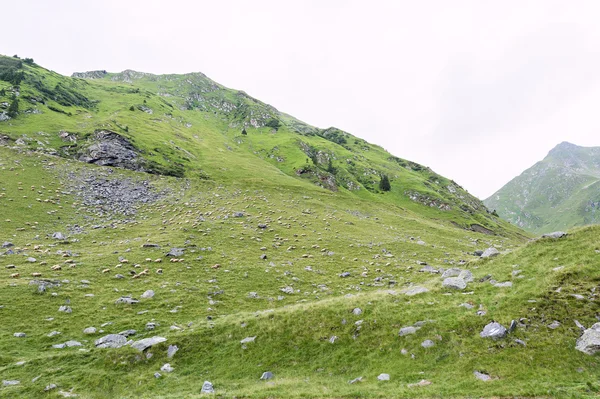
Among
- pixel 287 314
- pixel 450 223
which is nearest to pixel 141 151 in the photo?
pixel 287 314

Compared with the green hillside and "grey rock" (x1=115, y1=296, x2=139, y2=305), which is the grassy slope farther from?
"grey rock" (x1=115, y1=296, x2=139, y2=305)

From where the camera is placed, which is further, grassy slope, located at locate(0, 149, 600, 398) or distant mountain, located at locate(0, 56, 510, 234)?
distant mountain, located at locate(0, 56, 510, 234)

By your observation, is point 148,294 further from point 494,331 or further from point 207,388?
point 494,331

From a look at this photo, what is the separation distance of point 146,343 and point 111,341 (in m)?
2.03

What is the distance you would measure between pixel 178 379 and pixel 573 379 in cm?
1673

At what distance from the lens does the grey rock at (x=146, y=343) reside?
A: 54.5 feet

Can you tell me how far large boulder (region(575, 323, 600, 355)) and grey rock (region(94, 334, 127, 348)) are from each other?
21.9 metres

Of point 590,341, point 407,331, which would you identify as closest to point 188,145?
point 407,331

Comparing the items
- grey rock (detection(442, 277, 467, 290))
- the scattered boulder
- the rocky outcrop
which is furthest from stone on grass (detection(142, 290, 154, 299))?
the rocky outcrop

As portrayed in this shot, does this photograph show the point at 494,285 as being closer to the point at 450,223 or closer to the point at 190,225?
the point at 190,225

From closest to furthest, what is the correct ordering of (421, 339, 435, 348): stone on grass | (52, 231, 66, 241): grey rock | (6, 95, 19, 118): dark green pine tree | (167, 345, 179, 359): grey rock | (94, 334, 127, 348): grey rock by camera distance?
1. (421, 339, 435, 348): stone on grass
2. (167, 345, 179, 359): grey rock
3. (94, 334, 127, 348): grey rock
4. (52, 231, 66, 241): grey rock
5. (6, 95, 19, 118): dark green pine tree

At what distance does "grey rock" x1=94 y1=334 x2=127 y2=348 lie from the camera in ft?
54.8

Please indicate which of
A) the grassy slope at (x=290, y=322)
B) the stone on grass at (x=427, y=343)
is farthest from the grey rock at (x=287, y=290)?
the stone on grass at (x=427, y=343)

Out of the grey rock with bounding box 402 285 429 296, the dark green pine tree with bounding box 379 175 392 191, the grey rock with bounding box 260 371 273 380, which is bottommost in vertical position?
the grey rock with bounding box 260 371 273 380
